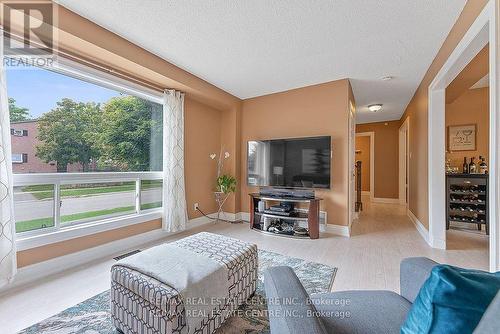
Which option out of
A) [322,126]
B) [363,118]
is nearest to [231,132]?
[322,126]

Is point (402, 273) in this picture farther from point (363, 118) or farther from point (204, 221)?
point (363, 118)

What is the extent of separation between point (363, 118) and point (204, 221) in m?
5.12

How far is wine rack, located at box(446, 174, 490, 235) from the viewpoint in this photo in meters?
3.44

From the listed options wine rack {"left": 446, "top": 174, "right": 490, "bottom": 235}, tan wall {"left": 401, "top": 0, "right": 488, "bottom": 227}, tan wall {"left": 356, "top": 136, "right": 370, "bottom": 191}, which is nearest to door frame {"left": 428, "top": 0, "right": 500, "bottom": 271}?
tan wall {"left": 401, "top": 0, "right": 488, "bottom": 227}

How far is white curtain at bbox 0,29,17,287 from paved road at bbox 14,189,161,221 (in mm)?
227

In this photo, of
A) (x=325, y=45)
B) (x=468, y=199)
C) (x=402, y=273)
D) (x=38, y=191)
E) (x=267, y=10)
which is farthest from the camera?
(x=468, y=199)

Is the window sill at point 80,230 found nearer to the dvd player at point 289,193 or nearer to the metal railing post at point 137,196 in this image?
the metal railing post at point 137,196

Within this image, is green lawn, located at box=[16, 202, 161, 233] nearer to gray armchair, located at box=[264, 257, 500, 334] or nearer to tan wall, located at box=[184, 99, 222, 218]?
tan wall, located at box=[184, 99, 222, 218]

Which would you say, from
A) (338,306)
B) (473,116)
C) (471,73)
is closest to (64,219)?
(338,306)

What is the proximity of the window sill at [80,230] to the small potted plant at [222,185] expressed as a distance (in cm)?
125

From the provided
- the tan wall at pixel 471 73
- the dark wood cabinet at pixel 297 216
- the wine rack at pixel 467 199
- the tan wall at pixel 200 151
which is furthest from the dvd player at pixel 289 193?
the tan wall at pixel 471 73

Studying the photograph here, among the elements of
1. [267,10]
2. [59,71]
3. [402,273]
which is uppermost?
[267,10]

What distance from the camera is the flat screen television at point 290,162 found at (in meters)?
3.37

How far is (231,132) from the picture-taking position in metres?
4.37
